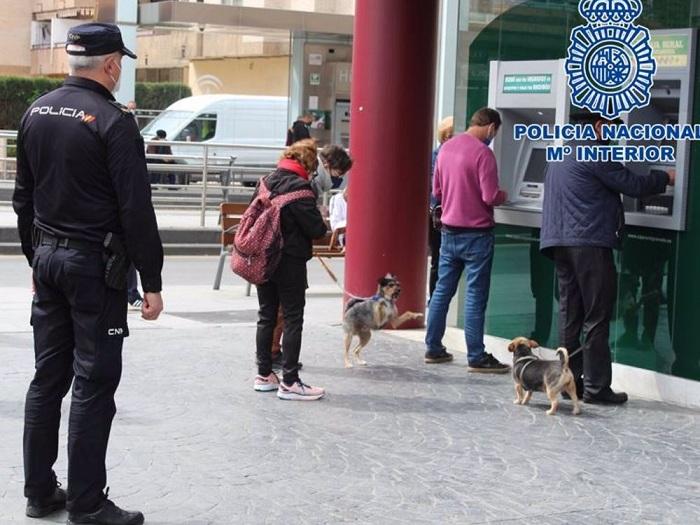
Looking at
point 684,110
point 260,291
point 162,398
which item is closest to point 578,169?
point 684,110

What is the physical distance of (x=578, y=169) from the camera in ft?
26.4

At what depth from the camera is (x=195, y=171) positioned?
20000mm

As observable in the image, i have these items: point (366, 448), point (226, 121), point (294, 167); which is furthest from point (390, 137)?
point (226, 121)

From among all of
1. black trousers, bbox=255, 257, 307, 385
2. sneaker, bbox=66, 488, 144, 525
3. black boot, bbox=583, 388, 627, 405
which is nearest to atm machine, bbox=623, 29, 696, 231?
black boot, bbox=583, 388, 627, 405

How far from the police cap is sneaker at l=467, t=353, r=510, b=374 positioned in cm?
453

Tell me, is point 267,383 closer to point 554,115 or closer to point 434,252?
point 554,115

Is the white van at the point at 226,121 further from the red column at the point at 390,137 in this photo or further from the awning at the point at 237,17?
the red column at the point at 390,137

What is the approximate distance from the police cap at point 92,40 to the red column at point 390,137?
544 cm

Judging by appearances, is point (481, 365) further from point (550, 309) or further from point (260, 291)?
point (260, 291)

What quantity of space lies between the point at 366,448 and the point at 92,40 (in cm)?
272

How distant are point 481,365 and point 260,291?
1864 mm

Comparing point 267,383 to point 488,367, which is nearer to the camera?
point 267,383

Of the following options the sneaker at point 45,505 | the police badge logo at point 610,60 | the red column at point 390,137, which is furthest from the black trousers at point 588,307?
the sneaker at point 45,505

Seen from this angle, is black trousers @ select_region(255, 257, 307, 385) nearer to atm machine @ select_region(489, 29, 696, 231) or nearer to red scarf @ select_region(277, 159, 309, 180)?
red scarf @ select_region(277, 159, 309, 180)
